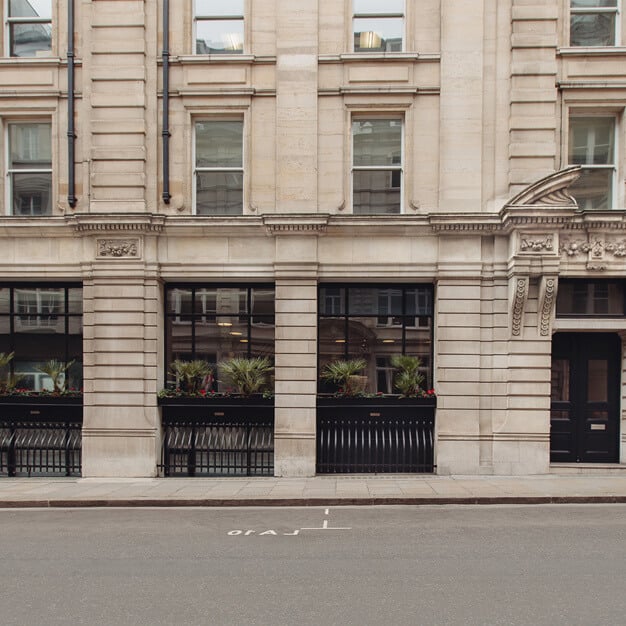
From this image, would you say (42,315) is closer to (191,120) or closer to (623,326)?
(191,120)

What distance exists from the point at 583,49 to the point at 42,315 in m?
14.1

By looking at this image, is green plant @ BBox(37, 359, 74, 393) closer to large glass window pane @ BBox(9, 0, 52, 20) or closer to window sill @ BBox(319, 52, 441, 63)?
large glass window pane @ BBox(9, 0, 52, 20)

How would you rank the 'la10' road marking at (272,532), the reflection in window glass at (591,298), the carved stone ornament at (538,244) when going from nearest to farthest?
the 'la10' road marking at (272,532), the carved stone ornament at (538,244), the reflection in window glass at (591,298)

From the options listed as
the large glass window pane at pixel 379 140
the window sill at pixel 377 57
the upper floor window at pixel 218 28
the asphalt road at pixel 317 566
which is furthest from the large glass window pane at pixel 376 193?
the asphalt road at pixel 317 566

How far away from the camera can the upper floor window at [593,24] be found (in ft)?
40.3

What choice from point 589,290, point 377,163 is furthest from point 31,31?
point 589,290

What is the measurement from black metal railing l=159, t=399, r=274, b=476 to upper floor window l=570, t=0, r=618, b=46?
1129 centimetres

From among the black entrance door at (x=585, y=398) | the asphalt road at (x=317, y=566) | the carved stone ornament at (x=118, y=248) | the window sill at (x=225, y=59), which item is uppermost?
the window sill at (x=225, y=59)

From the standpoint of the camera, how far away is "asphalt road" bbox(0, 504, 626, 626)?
17.4 ft

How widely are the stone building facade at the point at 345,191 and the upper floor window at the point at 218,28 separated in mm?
153

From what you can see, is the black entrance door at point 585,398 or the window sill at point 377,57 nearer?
the window sill at point 377,57

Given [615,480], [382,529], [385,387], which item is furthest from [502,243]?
[382,529]

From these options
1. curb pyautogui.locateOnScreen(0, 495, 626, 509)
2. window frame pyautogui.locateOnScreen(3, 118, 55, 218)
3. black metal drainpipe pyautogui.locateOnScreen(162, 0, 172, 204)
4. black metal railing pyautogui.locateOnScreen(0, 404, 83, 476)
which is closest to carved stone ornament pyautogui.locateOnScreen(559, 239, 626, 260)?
curb pyautogui.locateOnScreen(0, 495, 626, 509)

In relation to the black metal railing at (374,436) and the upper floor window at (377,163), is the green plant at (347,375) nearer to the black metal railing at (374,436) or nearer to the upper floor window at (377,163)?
the black metal railing at (374,436)
